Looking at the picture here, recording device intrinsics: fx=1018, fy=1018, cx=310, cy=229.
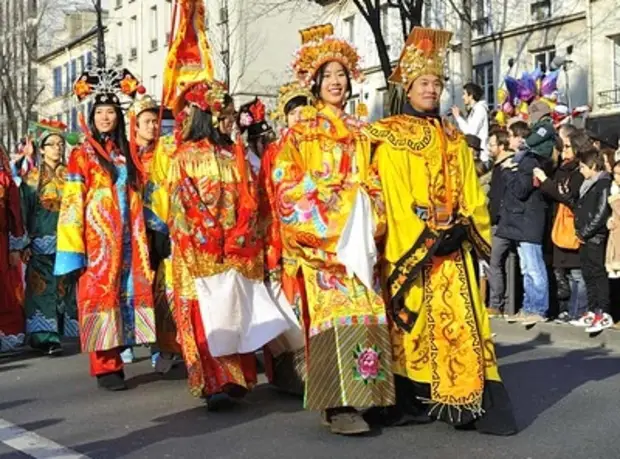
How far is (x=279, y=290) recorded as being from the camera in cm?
655

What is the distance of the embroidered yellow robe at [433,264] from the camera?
543 cm

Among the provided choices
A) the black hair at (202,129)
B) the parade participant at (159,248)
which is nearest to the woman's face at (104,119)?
the parade participant at (159,248)

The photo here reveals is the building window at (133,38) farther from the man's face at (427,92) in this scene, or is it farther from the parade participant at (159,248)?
the man's face at (427,92)

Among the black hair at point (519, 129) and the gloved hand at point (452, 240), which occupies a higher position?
the black hair at point (519, 129)

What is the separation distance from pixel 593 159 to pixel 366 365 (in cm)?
→ 474

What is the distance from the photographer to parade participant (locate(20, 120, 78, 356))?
9.52m

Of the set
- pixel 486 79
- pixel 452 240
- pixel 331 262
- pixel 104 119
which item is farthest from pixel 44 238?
pixel 486 79

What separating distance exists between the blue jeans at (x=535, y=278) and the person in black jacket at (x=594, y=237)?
461mm

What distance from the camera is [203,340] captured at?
6328mm

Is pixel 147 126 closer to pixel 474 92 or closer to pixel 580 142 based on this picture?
pixel 580 142

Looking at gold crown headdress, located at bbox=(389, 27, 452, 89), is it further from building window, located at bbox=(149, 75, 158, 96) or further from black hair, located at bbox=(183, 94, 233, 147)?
building window, located at bbox=(149, 75, 158, 96)

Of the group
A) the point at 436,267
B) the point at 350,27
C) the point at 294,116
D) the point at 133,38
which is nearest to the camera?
the point at 436,267

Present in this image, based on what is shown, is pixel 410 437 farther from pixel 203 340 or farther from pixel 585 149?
pixel 585 149

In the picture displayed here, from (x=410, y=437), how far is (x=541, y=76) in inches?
362
